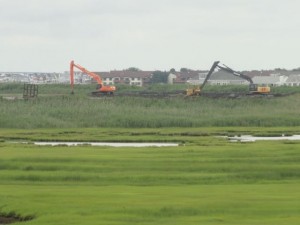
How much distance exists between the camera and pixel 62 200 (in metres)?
30.4

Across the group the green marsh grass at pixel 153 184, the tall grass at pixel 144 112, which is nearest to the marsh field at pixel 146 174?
the green marsh grass at pixel 153 184

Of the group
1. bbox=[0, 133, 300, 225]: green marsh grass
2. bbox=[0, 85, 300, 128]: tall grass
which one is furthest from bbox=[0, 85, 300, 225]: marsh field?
bbox=[0, 85, 300, 128]: tall grass

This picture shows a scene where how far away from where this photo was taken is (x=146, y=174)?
39188 millimetres

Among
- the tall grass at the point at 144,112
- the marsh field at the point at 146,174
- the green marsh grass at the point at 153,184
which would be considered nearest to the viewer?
the green marsh grass at the point at 153,184

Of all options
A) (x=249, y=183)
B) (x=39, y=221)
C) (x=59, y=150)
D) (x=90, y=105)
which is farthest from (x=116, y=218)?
(x=90, y=105)

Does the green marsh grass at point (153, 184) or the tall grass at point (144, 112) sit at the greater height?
the green marsh grass at point (153, 184)

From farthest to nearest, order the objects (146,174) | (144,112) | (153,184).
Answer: (144,112)
(146,174)
(153,184)

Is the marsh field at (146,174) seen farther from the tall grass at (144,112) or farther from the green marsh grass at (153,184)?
the tall grass at (144,112)

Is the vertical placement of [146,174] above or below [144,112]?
above

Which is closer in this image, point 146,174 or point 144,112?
point 146,174

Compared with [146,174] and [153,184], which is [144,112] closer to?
[146,174]

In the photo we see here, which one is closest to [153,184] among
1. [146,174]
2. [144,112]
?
[146,174]

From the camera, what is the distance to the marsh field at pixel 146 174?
27.6 metres

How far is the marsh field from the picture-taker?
27594 millimetres
